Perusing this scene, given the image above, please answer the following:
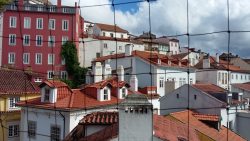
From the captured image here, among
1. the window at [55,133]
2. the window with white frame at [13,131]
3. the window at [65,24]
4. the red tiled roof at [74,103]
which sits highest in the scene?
the window at [65,24]

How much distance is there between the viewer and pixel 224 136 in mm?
5023

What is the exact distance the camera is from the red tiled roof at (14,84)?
22.1 ft

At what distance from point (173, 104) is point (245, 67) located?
10.9 meters

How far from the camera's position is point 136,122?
241 centimetres

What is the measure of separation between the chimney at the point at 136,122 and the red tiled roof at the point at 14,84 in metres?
4.55

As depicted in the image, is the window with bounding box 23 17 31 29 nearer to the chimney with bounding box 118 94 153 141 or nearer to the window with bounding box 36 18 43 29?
the window with bounding box 36 18 43 29

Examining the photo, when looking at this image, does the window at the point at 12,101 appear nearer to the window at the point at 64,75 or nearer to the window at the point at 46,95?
the window at the point at 46,95

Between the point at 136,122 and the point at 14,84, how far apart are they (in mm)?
4989

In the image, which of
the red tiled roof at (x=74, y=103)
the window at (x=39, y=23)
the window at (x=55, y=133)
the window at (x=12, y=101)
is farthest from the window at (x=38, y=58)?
the window at (x=55, y=133)

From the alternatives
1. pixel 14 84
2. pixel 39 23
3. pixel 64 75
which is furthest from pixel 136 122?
pixel 39 23

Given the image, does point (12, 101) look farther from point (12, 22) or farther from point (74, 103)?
point (12, 22)

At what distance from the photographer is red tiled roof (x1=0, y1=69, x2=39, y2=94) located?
6.75 m

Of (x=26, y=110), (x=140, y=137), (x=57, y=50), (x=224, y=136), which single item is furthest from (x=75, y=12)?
(x=140, y=137)

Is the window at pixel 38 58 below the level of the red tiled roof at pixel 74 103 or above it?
above
